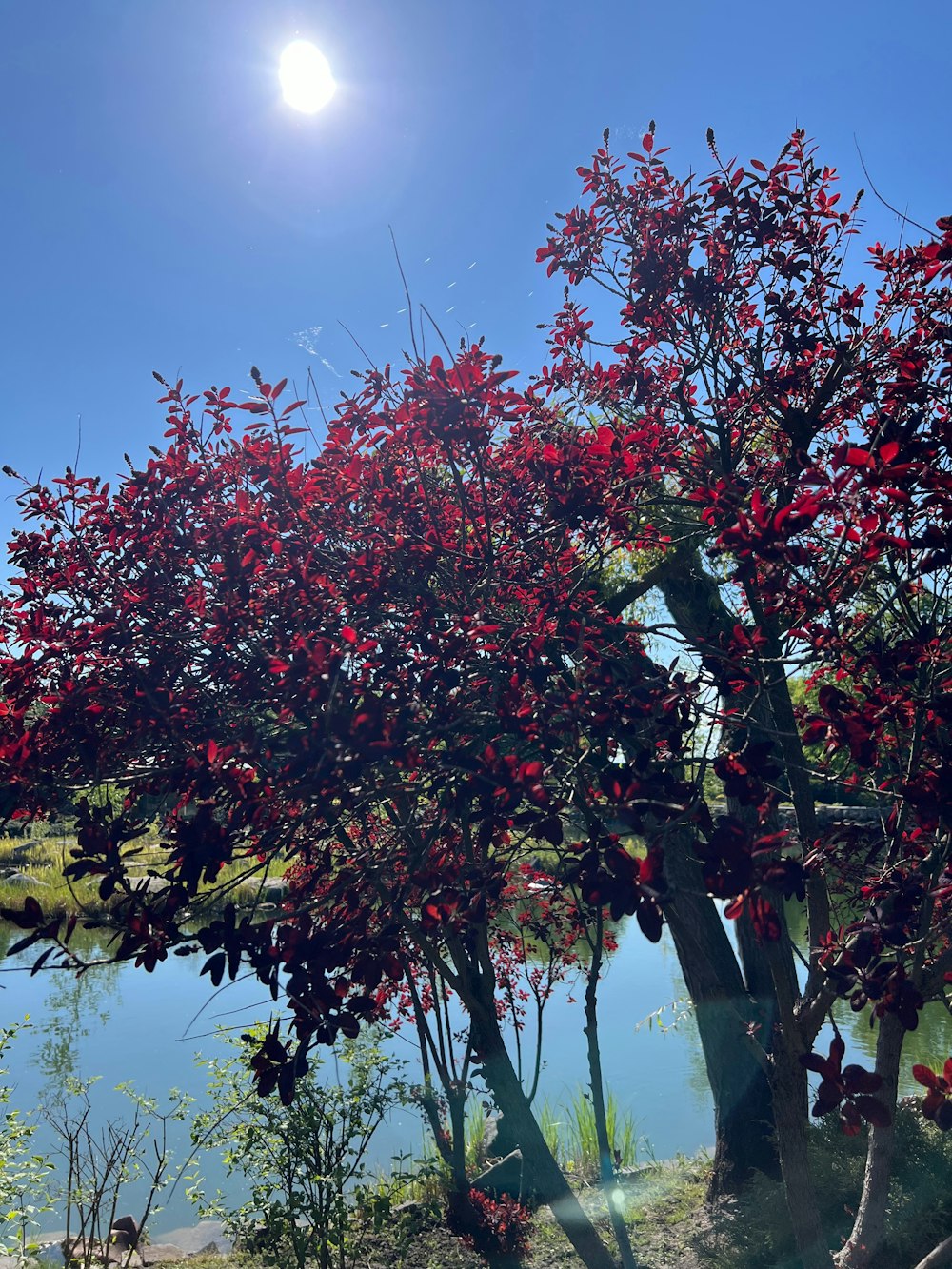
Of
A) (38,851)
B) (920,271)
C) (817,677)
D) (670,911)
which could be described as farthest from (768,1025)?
(38,851)

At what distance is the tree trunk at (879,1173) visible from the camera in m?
3.36

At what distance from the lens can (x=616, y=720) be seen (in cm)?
226

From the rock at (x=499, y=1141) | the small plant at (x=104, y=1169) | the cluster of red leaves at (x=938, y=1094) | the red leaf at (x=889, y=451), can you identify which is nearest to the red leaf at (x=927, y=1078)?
the cluster of red leaves at (x=938, y=1094)

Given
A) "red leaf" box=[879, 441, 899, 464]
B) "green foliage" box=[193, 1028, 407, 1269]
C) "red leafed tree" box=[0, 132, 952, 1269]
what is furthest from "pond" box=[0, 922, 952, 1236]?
"red leaf" box=[879, 441, 899, 464]

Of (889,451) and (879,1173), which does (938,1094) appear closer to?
(889,451)

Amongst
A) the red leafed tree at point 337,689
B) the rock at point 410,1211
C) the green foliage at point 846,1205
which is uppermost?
the red leafed tree at point 337,689

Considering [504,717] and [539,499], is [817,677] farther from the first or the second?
[504,717]

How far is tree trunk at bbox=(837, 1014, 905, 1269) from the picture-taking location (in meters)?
3.36

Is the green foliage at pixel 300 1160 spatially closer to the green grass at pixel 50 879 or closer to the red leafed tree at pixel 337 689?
the red leafed tree at pixel 337 689

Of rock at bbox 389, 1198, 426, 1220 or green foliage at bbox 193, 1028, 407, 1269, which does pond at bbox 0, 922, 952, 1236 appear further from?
green foliage at bbox 193, 1028, 407, 1269

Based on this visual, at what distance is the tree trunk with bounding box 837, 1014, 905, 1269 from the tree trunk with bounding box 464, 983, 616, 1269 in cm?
99

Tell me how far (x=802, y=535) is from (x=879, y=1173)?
2.59 metres

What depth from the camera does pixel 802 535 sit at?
2588mm

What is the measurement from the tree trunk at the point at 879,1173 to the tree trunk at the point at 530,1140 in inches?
38.9
